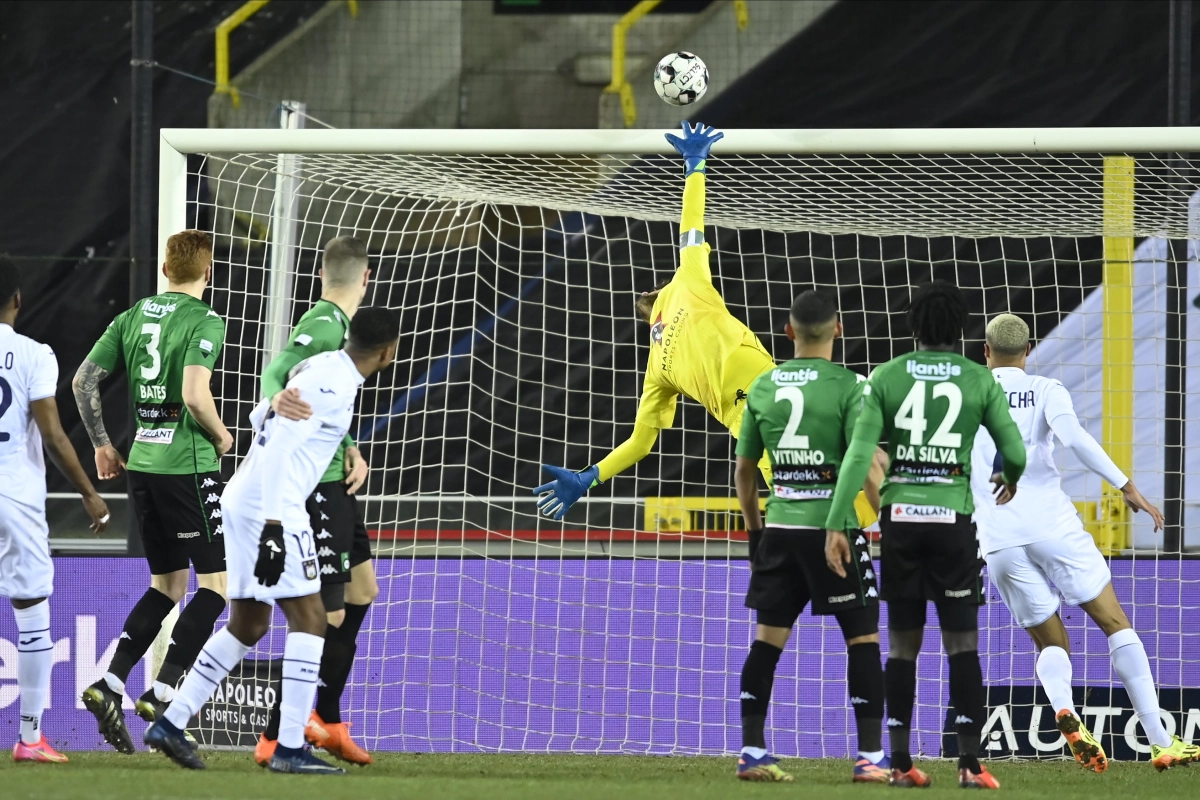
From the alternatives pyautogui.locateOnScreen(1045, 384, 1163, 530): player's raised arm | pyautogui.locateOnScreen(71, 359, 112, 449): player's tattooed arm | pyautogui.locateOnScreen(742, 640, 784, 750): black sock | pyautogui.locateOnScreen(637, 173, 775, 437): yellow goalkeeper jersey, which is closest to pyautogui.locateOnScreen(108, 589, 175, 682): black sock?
pyautogui.locateOnScreen(71, 359, 112, 449): player's tattooed arm

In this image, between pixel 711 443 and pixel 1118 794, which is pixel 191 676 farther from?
pixel 711 443

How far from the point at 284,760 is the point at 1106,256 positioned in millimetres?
5134

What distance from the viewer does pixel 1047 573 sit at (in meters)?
6.45

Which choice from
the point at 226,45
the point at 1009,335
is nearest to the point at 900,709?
the point at 1009,335

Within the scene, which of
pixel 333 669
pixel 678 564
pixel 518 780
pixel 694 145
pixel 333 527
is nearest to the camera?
pixel 518 780

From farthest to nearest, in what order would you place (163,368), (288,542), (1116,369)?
(1116,369), (163,368), (288,542)

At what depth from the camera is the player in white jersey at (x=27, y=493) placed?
18.8ft

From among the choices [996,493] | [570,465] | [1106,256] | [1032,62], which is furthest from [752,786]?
[1032,62]

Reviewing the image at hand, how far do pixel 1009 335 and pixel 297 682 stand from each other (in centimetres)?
325

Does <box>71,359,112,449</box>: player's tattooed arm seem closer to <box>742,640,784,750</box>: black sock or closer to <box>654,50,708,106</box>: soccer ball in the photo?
<box>654,50,708,106</box>: soccer ball

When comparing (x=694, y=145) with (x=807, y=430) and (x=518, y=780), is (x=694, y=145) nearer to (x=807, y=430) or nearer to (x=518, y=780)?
(x=807, y=430)

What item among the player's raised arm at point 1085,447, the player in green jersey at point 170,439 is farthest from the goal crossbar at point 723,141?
the player's raised arm at point 1085,447

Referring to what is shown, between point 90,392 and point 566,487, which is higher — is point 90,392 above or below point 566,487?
above

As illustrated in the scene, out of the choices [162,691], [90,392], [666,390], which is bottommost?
[162,691]
